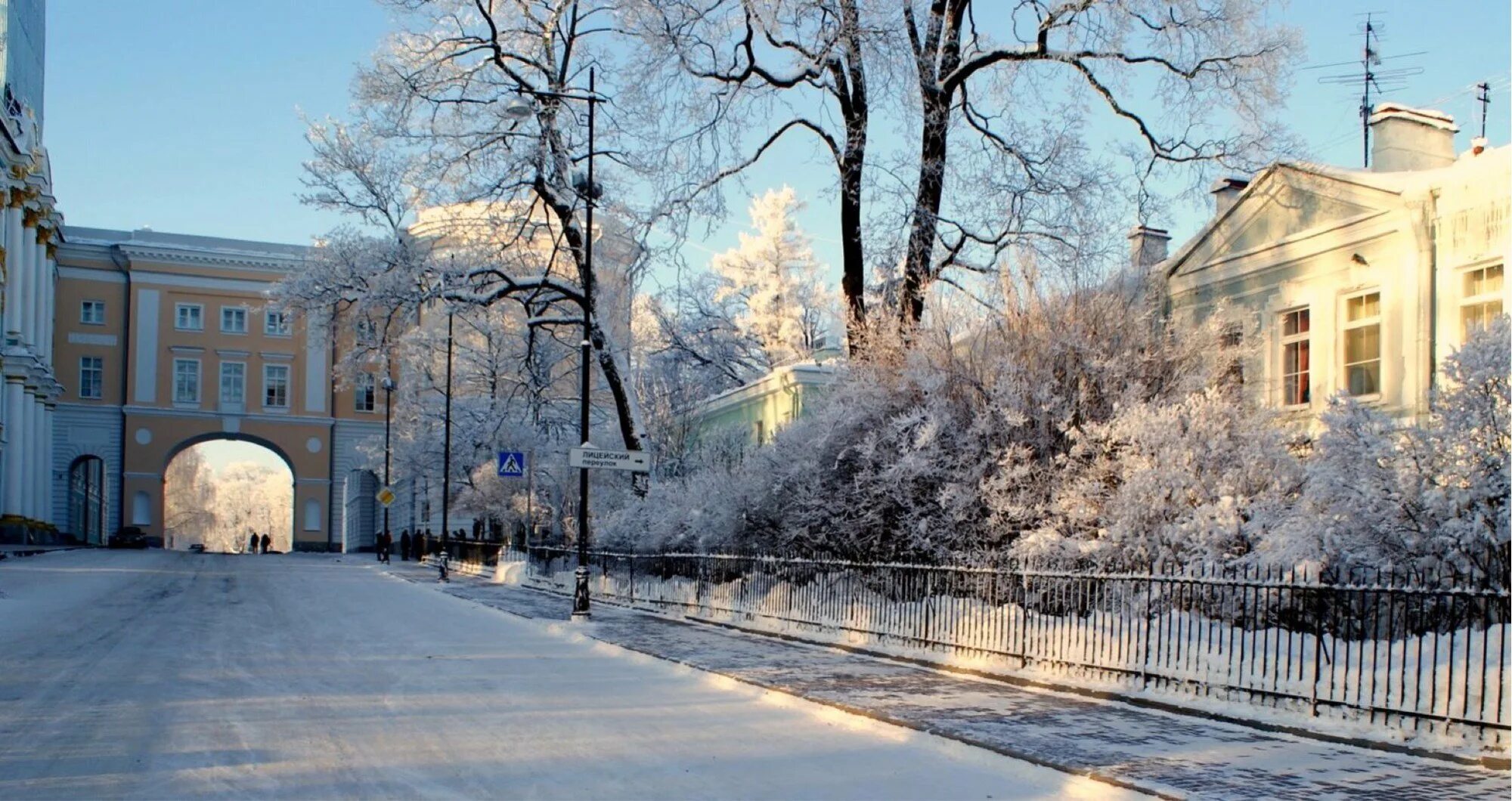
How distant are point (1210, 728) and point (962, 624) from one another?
4.73 meters

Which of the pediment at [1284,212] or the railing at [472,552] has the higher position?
the pediment at [1284,212]

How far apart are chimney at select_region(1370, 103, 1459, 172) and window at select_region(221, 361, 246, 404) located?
233 ft

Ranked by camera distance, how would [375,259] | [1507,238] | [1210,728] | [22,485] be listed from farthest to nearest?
[22,485], [375,259], [1507,238], [1210,728]

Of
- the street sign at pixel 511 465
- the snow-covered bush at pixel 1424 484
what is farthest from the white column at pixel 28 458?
the snow-covered bush at pixel 1424 484

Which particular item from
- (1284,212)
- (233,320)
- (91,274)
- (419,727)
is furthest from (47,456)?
(419,727)

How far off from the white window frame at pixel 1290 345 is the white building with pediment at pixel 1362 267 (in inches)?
1.0

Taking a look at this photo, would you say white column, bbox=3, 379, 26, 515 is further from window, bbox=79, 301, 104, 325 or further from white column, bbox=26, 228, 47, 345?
window, bbox=79, 301, 104, 325

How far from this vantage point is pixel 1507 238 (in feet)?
60.8

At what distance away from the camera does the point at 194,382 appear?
79.9 metres

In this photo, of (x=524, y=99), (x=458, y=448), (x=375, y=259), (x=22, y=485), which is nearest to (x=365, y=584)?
(x=375, y=259)

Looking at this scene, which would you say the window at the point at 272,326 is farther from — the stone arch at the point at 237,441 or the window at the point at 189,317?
the stone arch at the point at 237,441

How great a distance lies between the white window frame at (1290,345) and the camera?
22234 millimetres

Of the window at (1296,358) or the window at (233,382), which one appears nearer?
the window at (1296,358)

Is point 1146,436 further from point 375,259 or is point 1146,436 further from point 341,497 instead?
point 341,497
